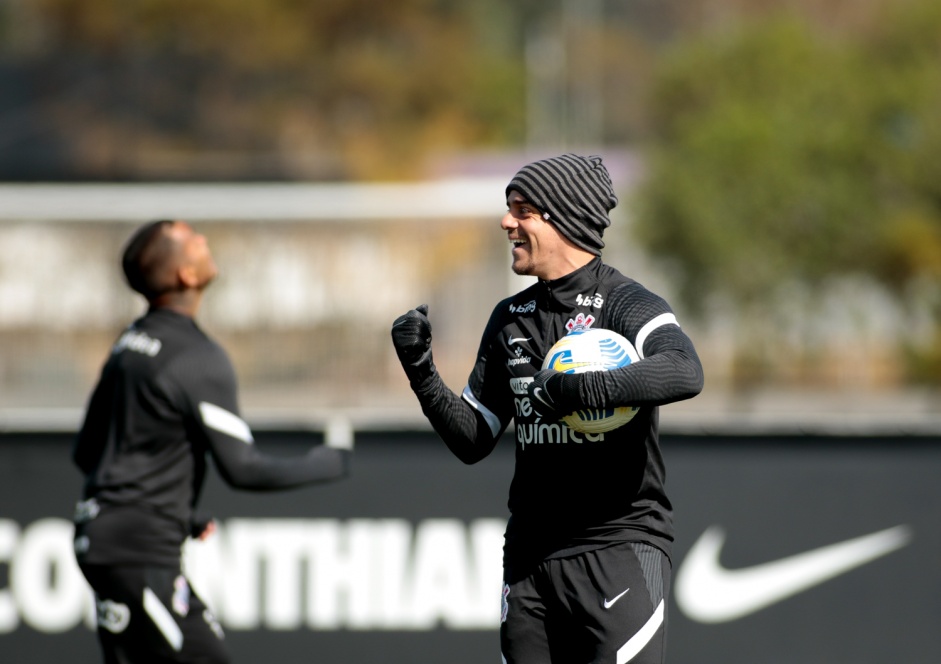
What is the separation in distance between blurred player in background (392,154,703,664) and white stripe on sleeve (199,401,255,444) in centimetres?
107

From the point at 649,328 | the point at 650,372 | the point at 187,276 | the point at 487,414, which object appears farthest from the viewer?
the point at 187,276

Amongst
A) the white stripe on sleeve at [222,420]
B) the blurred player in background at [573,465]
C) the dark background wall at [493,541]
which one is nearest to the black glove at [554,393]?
the blurred player in background at [573,465]

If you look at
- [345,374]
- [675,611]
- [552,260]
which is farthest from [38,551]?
[345,374]

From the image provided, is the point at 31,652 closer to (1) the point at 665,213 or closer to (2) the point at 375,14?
(1) the point at 665,213

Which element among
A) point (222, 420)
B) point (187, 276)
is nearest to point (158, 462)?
point (222, 420)

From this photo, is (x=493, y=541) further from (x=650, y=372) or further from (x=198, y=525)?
(x=650, y=372)

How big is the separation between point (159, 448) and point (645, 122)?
64.6m

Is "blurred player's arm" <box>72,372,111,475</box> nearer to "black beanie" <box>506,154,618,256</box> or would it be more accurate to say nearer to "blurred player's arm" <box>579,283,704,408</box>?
"black beanie" <box>506,154,618,256</box>

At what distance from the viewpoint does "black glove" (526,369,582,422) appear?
3646 mm

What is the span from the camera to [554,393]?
3.68m

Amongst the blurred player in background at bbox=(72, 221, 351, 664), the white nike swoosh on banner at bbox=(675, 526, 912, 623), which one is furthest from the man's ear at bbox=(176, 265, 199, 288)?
the white nike swoosh on banner at bbox=(675, 526, 912, 623)

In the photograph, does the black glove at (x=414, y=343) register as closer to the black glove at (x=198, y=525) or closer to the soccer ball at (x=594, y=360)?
the soccer ball at (x=594, y=360)

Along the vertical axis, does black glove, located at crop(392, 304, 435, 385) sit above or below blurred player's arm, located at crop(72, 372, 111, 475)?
above

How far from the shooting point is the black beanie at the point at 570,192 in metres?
4.01
